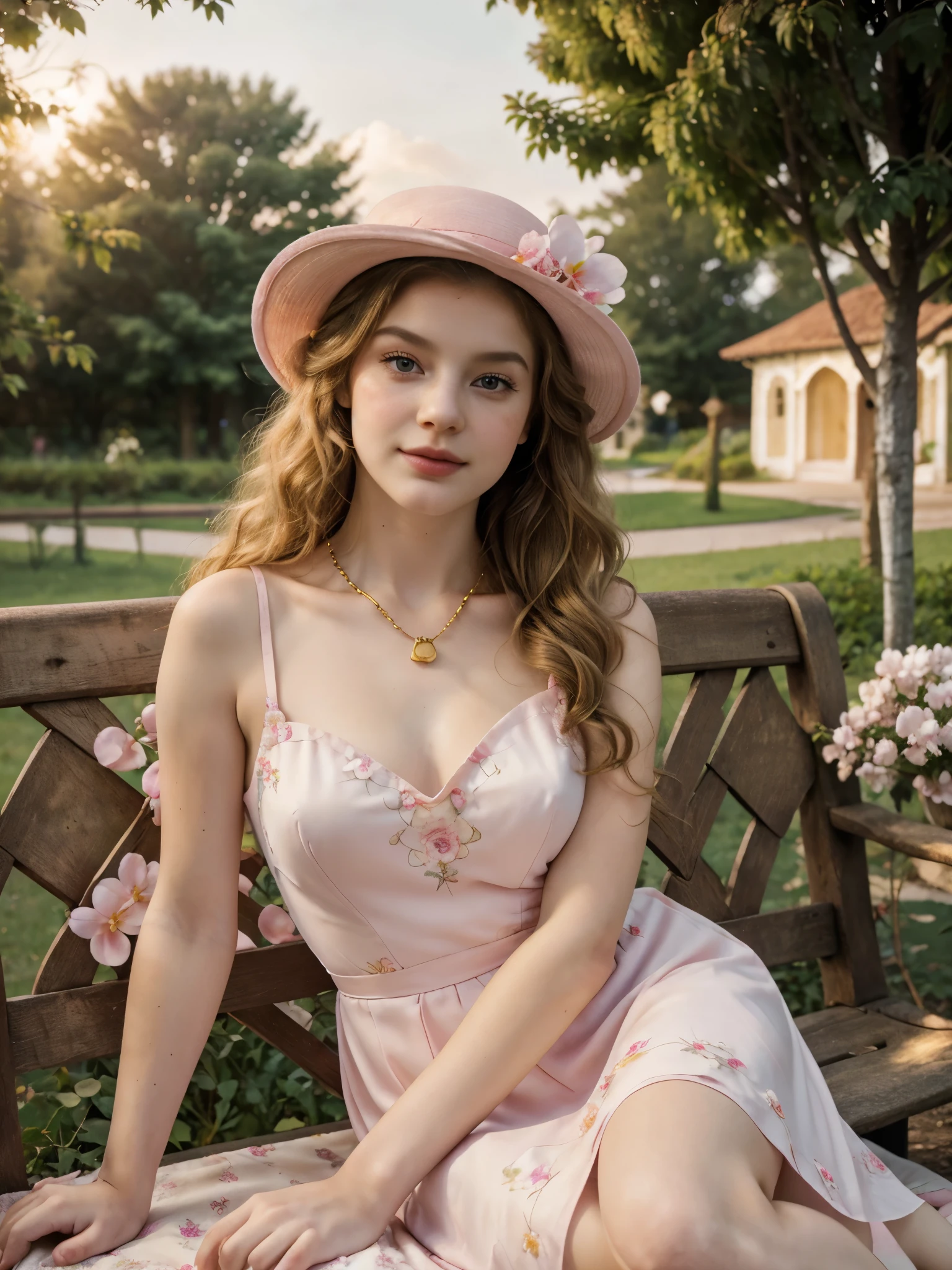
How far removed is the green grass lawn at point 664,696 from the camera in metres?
3.95

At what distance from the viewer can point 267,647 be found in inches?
68.7

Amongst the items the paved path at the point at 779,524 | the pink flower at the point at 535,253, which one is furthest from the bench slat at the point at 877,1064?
the paved path at the point at 779,524

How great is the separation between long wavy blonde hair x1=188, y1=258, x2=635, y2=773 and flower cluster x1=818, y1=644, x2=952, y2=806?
0.71m

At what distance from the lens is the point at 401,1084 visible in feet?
5.74

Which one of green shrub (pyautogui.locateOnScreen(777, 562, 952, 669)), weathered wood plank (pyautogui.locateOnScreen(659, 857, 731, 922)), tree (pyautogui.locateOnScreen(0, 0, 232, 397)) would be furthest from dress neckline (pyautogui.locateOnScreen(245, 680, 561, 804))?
green shrub (pyautogui.locateOnScreen(777, 562, 952, 669))

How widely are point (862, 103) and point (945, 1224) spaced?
3.51 meters

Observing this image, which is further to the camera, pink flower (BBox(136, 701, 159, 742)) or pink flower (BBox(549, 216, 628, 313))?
pink flower (BBox(136, 701, 159, 742))

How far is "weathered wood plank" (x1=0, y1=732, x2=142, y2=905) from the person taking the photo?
71.4 inches

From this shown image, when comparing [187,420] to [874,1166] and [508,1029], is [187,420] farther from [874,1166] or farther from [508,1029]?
[874,1166]

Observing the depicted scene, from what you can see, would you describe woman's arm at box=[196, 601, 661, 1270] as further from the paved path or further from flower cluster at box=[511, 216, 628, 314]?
the paved path

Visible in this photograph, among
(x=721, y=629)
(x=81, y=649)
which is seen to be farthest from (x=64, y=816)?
(x=721, y=629)

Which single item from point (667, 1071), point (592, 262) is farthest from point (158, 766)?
point (592, 262)

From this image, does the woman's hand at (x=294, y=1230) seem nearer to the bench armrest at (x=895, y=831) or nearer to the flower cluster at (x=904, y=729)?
the bench armrest at (x=895, y=831)

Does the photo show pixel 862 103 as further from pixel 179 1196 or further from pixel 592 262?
pixel 179 1196
